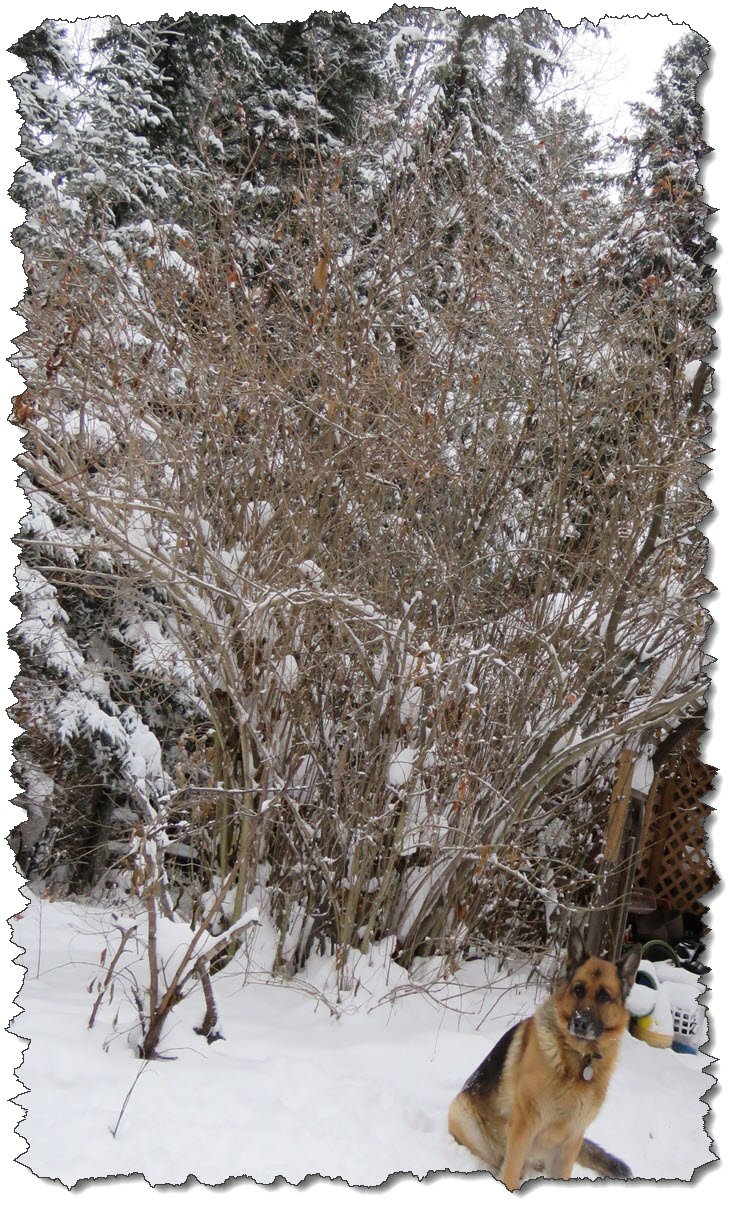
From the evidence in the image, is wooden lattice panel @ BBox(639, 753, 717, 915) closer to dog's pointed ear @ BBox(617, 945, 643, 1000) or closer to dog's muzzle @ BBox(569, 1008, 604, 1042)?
dog's pointed ear @ BBox(617, 945, 643, 1000)

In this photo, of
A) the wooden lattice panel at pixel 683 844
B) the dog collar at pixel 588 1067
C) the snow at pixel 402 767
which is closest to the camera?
the dog collar at pixel 588 1067

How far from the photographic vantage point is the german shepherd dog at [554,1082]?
210cm

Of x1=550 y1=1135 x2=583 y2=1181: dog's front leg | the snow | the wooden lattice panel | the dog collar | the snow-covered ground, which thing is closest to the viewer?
the snow-covered ground

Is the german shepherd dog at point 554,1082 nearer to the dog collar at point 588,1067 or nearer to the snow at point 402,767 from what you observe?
the dog collar at point 588,1067

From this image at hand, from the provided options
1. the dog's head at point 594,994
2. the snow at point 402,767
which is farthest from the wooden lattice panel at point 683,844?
the snow at point 402,767

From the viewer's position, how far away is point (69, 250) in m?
A: 3.22

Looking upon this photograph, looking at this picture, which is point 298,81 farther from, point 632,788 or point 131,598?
point 632,788

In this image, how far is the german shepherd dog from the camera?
210 cm

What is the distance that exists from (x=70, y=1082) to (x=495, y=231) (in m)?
3.84

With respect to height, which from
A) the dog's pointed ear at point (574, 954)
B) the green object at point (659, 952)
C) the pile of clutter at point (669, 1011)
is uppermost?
the green object at point (659, 952)

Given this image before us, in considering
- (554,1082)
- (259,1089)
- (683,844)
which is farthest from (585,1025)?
(259,1089)

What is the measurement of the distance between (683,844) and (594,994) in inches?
19.4

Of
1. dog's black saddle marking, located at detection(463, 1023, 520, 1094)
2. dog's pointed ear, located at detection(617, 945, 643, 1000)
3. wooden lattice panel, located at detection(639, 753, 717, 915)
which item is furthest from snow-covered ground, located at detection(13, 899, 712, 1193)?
wooden lattice panel, located at detection(639, 753, 717, 915)

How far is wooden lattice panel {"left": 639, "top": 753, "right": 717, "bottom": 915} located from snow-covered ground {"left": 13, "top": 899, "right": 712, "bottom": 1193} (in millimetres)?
419
